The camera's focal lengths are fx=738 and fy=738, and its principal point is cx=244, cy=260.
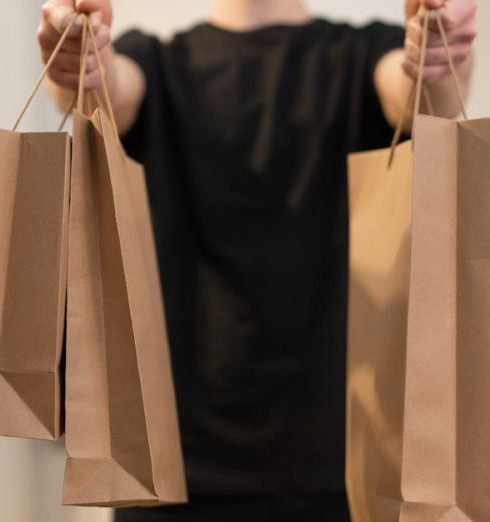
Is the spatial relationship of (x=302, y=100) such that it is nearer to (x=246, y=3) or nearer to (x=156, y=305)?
(x=246, y=3)

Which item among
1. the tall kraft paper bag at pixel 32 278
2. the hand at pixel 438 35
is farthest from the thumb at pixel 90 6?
the hand at pixel 438 35

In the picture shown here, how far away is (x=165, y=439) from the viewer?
1.68 ft

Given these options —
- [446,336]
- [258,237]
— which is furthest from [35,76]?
[446,336]

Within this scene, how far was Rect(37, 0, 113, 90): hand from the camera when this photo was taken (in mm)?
516

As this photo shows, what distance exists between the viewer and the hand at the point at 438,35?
54cm

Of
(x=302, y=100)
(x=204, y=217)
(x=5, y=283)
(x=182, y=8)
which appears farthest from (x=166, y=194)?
(x=182, y=8)

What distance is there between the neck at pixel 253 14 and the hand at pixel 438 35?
228mm

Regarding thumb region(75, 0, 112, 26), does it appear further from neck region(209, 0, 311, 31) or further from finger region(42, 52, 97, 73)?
neck region(209, 0, 311, 31)

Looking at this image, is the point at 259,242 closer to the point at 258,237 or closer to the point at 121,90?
the point at 258,237

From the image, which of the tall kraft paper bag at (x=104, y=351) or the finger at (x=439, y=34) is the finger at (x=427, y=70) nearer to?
the finger at (x=439, y=34)

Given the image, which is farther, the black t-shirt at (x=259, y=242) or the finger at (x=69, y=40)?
the black t-shirt at (x=259, y=242)

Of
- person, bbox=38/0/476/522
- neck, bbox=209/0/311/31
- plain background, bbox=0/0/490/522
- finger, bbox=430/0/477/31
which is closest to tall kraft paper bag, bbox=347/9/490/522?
finger, bbox=430/0/477/31

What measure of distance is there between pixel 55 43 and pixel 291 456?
Result: 0.41 meters

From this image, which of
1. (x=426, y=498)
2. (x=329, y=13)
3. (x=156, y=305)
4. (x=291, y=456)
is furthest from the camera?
(x=329, y=13)
